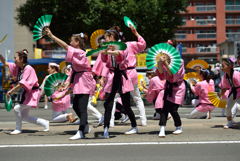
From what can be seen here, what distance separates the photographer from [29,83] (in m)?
7.42

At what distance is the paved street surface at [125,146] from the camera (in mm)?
5594

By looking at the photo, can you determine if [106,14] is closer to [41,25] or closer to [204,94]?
Result: [204,94]

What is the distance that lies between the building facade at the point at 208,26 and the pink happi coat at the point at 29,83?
53237 millimetres

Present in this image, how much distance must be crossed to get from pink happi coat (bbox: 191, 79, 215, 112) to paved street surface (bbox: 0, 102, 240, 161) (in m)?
2.53

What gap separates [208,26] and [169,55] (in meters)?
55.8

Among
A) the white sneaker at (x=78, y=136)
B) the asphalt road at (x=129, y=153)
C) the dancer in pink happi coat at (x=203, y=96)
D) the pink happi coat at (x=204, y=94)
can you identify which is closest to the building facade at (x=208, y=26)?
the dancer in pink happi coat at (x=203, y=96)

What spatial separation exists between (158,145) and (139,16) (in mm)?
16523

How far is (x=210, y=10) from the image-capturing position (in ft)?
196

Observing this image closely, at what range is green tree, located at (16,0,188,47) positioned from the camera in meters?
21.6

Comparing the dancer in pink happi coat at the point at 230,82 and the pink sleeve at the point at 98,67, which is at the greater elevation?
the pink sleeve at the point at 98,67

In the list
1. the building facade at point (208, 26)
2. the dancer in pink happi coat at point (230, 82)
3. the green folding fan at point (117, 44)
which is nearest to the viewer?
the green folding fan at point (117, 44)

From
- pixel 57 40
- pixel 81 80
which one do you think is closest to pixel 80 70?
pixel 81 80

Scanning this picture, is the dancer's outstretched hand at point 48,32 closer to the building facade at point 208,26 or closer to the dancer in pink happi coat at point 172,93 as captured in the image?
the dancer in pink happi coat at point 172,93

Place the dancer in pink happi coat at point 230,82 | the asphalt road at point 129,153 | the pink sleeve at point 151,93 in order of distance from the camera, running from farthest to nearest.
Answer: the pink sleeve at point 151,93 < the dancer in pink happi coat at point 230,82 < the asphalt road at point 129,153
